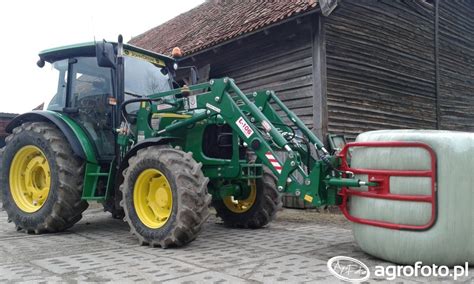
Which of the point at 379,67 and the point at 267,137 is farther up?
the point at 379,67

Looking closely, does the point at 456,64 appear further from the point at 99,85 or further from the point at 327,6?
the point at 99,85

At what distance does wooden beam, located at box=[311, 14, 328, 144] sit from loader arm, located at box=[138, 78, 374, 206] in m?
3.34

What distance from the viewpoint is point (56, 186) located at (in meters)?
5.50

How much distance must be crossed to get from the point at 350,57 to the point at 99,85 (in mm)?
5759

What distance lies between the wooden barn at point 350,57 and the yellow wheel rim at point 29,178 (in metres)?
5.08

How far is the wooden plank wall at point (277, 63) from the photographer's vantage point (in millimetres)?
9148

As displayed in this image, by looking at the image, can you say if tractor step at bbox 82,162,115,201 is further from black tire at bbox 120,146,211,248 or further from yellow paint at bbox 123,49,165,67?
yellow paint at bbox 123,49,165,67

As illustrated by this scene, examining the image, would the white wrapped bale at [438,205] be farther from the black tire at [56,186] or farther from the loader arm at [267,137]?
the black tire at [56,186]

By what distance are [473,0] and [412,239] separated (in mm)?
13260

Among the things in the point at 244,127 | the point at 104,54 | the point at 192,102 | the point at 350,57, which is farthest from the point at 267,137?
the point at 350,57

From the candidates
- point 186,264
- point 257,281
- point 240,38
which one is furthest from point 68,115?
point 240,38

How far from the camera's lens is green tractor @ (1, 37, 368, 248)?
14.6ft

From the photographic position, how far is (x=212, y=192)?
558cm

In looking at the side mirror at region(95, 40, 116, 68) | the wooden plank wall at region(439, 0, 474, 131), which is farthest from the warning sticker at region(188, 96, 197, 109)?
the wooden plank wall at region(439, 0, 474, 131)
